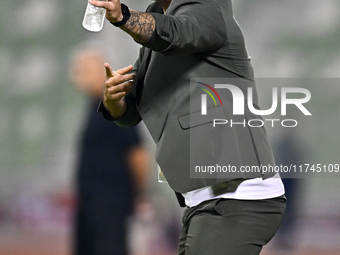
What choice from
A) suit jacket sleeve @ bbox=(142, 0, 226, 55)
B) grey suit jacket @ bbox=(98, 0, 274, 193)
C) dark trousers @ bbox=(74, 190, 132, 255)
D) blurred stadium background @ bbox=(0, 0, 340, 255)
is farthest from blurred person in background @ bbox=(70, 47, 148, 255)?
suit jacket sleeve @ bbox=(142, 0, 226, 55)

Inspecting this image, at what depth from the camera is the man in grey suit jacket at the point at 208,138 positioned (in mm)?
1083

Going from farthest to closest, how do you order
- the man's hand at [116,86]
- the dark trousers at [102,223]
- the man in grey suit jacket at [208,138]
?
the dark trousers at [102,223]
the man's hand at [116,86]
the man in grey suit jacket at [208,138]

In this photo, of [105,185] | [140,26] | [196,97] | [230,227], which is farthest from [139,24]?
[105,185]

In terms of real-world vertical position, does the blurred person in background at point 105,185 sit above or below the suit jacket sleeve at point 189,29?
below

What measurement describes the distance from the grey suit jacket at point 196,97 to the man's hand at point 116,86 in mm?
68

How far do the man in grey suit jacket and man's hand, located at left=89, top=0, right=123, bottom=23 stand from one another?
4 centimetres

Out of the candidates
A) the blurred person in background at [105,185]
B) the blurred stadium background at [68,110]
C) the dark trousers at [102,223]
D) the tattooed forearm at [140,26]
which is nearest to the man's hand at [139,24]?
the tattooed forearm at [140,26]

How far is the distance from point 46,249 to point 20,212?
0.28 m

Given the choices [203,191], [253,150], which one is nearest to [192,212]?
[203,191]

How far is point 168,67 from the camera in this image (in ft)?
3.93

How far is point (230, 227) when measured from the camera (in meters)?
1.10

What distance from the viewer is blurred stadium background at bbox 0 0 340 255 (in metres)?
2.74

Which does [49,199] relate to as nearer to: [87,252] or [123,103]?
[87,252]

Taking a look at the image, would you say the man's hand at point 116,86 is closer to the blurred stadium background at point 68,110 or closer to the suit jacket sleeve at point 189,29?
the suit jacket sleeve at point 189,29
